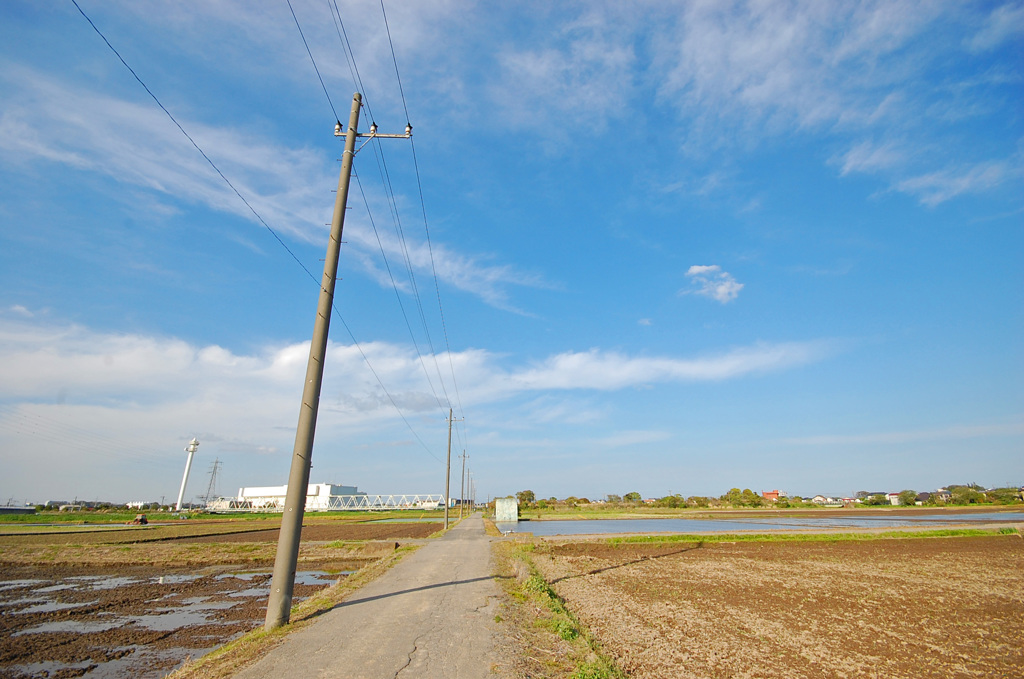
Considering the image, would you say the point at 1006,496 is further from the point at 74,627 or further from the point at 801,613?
the point at 74,627

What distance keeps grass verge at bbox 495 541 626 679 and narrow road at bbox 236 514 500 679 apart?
0.47 meters

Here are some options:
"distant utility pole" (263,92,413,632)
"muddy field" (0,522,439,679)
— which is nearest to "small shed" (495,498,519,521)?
"muddy field" (0,522,439,679)

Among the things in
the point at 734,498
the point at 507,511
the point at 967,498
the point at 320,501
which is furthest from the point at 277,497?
the point at 967,498

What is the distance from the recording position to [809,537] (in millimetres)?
38906

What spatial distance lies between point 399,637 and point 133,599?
535 inches

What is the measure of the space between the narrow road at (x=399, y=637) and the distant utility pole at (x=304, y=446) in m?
0.89

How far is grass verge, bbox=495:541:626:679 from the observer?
7.12 meters

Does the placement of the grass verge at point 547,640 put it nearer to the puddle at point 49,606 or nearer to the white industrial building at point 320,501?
the puddle at point 49,606

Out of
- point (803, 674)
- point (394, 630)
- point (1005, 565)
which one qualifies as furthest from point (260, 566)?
point (1005, 565)

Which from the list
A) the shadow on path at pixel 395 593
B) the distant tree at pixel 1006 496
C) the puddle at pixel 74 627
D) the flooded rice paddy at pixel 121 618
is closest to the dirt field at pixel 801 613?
the shadow on path at pixel 395 593

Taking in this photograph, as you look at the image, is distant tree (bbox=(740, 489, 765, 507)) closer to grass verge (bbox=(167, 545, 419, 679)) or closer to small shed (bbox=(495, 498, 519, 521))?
small shed (bbox=(495, 498, 519, 521))

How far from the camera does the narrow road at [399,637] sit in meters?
7.00

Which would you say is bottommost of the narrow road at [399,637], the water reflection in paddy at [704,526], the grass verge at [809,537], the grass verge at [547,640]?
the water reflection in paddy at [704,526]

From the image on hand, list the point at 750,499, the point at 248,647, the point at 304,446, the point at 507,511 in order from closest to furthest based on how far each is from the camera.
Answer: the point at 248,647 < the point at 304,446 < the point at 507,511 < the point at 750,499
